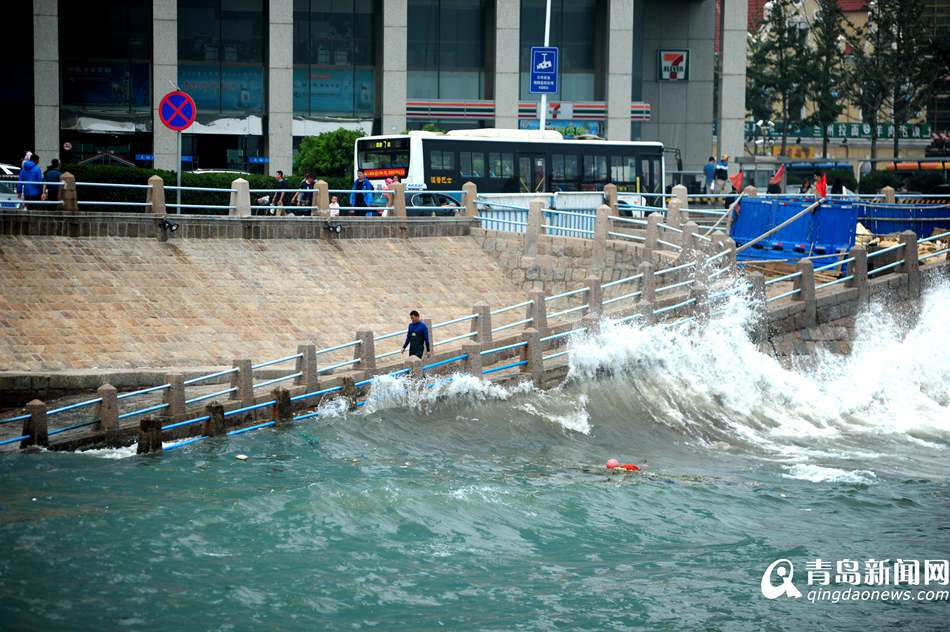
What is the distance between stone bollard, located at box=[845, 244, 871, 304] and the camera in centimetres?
2686

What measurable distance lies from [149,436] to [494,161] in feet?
66.7

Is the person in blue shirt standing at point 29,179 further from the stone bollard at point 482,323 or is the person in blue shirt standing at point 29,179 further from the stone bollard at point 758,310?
the stone bollard at point 758,310

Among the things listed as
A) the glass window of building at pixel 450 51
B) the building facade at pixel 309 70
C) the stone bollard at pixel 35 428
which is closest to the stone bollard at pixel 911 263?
the stone bollard at pixel 35 428

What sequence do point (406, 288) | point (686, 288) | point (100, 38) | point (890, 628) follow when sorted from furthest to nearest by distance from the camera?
1. point (100, 38)
2. point (406, 288)
3. point (686, 288)
4. point (890, 628)

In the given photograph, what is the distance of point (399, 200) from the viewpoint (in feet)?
105

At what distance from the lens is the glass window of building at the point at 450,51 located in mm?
55062

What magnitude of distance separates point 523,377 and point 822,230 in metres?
9.57

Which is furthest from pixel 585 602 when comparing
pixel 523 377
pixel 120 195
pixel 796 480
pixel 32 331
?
pixel 120 195

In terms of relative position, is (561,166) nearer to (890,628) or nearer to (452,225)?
(452,225)

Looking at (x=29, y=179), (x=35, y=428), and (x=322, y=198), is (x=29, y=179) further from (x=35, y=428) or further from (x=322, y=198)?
(x=35, y=428)

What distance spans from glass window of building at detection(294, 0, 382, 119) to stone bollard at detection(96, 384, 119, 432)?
36412 millimetres

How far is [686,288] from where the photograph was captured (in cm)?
2767

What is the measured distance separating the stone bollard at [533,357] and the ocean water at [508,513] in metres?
0.30

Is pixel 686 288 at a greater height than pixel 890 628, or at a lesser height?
greater
